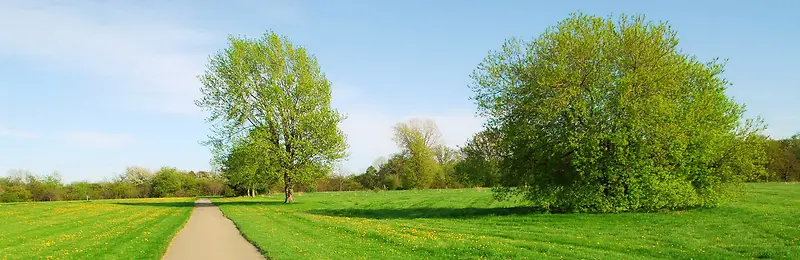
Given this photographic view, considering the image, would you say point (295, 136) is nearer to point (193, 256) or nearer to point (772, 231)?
point (193, 256)

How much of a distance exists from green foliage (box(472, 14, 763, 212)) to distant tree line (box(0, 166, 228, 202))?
72296mm

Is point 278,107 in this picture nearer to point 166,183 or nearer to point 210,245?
point 210,245

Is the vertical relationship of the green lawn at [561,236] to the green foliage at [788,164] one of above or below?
below

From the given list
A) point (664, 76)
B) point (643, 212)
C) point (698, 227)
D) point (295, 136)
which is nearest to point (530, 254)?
point (698, 227)

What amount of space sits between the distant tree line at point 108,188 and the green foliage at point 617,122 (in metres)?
72.3


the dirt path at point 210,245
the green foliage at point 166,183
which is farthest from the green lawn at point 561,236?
the green foliage at point 166,183

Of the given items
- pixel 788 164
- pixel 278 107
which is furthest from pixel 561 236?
pixel 788 164

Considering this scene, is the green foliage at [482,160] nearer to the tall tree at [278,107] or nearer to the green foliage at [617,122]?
the green foliage at [617,122]

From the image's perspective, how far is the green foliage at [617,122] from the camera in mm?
23766

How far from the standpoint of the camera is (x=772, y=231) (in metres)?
17.6

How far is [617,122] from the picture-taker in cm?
2405

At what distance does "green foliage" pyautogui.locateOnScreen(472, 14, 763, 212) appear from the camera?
23.8 metres

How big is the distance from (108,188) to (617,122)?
3816 inches

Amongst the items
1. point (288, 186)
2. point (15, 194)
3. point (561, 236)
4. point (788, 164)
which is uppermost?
point (788, 164)
